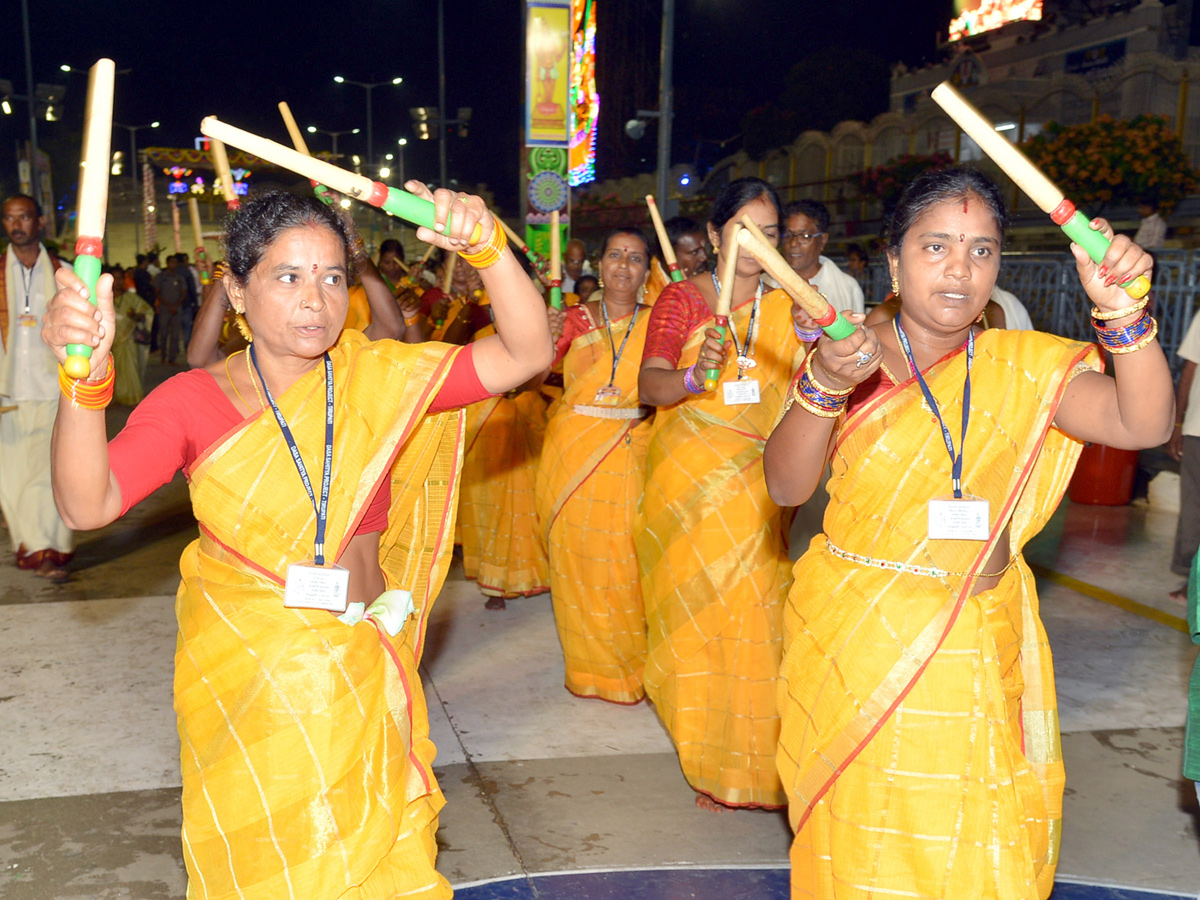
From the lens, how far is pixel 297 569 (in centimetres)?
238

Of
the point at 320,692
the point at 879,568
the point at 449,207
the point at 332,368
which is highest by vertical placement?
the point at 449,207

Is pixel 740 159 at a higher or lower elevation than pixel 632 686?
higher

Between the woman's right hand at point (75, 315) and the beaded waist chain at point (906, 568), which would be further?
the beaded waist chain at point (906, 568)

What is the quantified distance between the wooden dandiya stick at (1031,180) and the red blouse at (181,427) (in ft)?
3.68

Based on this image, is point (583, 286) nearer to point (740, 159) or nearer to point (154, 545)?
point (154, 545)

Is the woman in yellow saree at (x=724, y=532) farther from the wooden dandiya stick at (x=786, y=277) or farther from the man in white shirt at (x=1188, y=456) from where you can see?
the man in white shirt at (x=1188, y=456)

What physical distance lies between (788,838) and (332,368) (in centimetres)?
215

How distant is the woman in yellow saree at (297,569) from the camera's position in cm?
236

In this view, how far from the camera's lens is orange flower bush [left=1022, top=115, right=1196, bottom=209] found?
10.3m

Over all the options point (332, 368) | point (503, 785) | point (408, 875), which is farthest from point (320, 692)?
point (503, 785)

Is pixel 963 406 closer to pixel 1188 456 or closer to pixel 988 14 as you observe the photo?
pixel 1188 456

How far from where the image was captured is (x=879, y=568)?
254 cm

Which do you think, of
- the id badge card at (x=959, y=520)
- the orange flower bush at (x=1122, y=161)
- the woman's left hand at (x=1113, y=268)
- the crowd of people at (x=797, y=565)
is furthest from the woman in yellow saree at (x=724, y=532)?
the orange flower bush at (x=1122, y=161)

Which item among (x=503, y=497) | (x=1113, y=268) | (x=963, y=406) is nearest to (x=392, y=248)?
(x=503, y=497)
